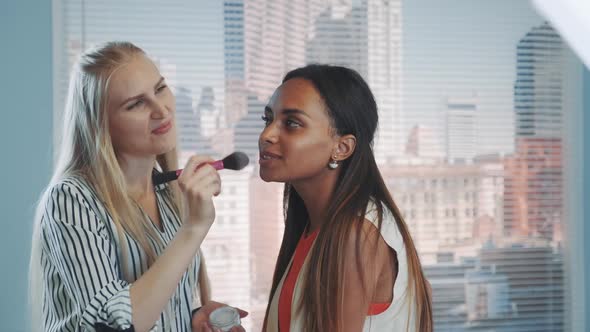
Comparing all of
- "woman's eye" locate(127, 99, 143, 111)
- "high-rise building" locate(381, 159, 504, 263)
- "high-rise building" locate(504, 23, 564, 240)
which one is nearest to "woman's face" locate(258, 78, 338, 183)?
"woman's eye" locate(127, 99, 143, 111)

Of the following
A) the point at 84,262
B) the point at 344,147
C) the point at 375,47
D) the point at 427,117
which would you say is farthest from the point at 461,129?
the point at 84,262

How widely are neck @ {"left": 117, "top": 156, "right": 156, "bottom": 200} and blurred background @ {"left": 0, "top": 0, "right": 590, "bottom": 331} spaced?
113 cm

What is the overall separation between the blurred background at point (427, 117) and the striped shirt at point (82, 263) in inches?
49.5

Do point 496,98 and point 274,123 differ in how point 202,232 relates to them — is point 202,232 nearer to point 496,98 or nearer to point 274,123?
point 274,123

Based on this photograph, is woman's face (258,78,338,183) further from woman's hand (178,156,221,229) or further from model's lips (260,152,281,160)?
woman's hand (178,156,221,229)

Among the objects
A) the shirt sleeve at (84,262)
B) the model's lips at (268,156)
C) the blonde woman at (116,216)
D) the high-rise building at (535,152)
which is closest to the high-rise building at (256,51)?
the high-rise building at (535,152)

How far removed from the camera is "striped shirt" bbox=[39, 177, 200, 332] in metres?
0.89

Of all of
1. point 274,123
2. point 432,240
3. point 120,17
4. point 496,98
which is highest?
point 120,17

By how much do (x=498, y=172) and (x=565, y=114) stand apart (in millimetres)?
391

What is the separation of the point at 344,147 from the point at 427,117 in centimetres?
150

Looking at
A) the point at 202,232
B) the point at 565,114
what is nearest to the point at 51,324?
the point at 202,232

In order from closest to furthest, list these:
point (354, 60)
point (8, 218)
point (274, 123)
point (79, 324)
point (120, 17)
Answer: point (79, 324) < point (274, 123) < point (8, 218) < point (120, 17) < point (354, 60)

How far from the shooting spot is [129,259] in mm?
1011

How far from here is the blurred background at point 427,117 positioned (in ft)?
7.52
